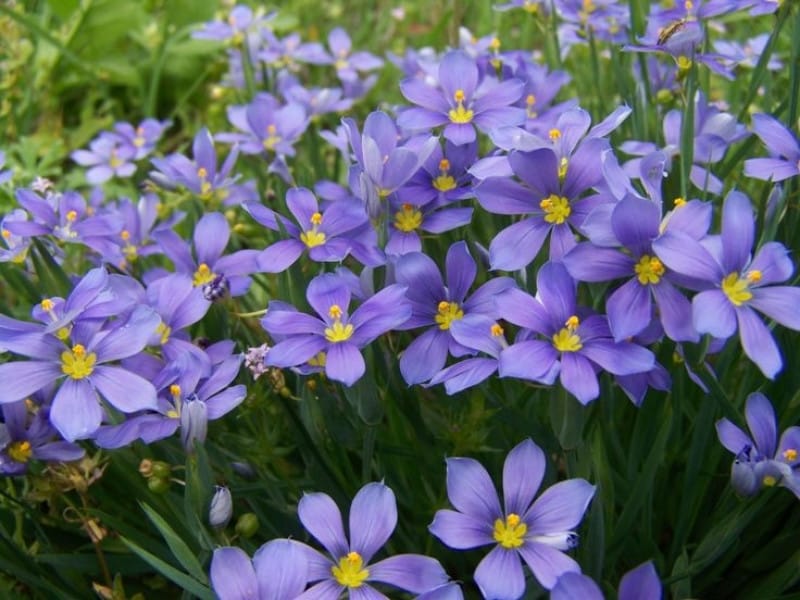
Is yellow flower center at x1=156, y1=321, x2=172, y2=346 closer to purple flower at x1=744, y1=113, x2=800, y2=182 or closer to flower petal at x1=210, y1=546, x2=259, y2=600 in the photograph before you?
flower petal at x1=210, y1=546, x2=259, y2=600

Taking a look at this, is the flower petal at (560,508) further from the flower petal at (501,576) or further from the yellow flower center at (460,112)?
the yellow flower center at (460,112)

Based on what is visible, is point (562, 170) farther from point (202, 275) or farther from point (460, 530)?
point (202, 275)

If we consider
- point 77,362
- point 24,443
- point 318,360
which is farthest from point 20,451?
point 318,360

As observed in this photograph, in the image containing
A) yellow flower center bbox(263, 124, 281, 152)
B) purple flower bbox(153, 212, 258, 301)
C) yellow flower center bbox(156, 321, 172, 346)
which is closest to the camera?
yellow flower center bbox(156, 321, 172, 346)

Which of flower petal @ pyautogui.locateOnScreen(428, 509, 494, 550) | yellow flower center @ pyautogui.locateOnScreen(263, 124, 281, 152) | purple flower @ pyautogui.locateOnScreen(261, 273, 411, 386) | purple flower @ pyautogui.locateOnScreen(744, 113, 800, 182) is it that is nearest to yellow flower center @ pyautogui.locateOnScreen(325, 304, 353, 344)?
purple flower @ pyautogui.locateOnScreen(261, 273, 411, 386)

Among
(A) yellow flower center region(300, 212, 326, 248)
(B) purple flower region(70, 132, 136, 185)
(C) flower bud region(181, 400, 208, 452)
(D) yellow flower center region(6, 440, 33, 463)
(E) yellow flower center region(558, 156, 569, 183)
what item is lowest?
(B) purple flower region(70, 132, 136, 185)

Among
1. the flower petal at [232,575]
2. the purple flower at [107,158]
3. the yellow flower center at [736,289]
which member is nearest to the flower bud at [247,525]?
the flower petal at [232,575]

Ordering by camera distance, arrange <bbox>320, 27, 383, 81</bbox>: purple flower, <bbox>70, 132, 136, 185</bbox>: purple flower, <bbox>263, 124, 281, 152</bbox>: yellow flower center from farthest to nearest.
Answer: <bbox>320, 27, 383, 81</bbox>: purple flower
<bbox>70, 132, 136, 185</bbox>: purple flower
<bbox>263, 124, 281, 152</bbox>: yellow flower center
